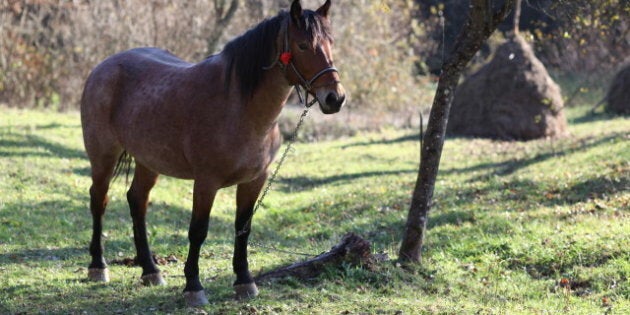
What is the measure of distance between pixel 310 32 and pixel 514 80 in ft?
45.9

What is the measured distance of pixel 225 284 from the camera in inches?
289

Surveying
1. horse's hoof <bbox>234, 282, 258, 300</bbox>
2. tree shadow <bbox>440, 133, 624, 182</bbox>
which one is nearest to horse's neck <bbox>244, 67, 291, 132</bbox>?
horse's hoof <bbox>234, 282, 258, 300</bbox>

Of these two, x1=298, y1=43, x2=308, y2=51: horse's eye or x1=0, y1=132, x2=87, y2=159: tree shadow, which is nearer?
x1=298, y1=43, x2=308, y2=51: horse's eye

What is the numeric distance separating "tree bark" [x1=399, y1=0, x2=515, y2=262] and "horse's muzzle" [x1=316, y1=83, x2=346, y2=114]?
2145 mm

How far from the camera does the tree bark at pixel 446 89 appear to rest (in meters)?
7.64

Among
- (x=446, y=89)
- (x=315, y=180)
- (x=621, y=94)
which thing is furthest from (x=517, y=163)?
(x=621, y=94)

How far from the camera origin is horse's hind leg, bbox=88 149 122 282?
7.64 m

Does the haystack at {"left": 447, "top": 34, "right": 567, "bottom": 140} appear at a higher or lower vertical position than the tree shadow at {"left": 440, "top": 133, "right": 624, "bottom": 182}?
higher

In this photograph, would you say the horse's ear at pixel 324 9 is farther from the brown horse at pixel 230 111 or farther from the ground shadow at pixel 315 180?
the ground shadow at pixel 315 180

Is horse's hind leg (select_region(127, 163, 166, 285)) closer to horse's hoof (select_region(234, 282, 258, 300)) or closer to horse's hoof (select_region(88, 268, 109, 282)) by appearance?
horse's hoof (select_region(88, 268, 109, 282))

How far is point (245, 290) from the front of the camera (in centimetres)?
666

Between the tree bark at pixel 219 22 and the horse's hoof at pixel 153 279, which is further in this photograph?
the tree bark at pixel 219 22

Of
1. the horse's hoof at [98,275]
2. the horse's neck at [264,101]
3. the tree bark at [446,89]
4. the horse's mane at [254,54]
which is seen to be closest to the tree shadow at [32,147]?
the horse's hoof at [98,275]

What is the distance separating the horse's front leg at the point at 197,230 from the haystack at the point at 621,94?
17889 mm
